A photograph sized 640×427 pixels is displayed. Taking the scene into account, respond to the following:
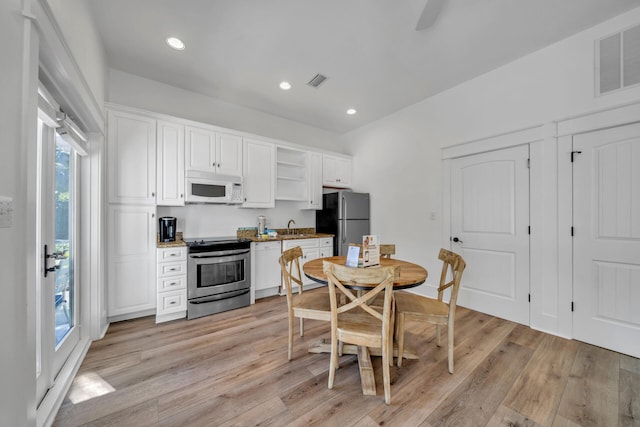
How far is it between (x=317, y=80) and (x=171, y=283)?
3.13 metres

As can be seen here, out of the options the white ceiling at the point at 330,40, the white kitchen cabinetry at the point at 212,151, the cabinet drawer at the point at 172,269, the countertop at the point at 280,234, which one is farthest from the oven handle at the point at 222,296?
the white ceiling at the point at 330,40

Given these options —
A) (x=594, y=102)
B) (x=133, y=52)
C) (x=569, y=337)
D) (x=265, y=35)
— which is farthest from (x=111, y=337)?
(x=594, y=102)

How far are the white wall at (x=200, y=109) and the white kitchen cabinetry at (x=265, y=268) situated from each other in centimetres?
198

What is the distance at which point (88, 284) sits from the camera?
2.35 meters

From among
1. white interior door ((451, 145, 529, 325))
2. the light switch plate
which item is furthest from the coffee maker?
white interior door ((451, 145, 529, 325))

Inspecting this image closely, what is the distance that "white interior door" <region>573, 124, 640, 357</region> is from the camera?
2.16 metres

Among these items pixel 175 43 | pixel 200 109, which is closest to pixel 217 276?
pixel 200 109

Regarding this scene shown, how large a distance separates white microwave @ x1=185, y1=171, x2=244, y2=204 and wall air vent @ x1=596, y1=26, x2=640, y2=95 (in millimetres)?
4107

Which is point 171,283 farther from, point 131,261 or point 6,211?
point 6,211

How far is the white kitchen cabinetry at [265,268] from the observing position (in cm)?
355

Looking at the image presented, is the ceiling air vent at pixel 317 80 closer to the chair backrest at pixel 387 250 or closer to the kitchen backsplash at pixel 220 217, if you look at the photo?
the kitchen backsplash at pixel 220 217

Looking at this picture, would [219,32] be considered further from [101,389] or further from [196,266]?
[101,389]

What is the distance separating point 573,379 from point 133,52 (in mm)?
5072

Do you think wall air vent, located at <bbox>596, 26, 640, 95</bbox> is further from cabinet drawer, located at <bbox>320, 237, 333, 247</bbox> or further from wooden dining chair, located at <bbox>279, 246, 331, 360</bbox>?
cabinet drawer, located at <bbox>320, 237, 333, 247</bbox>
